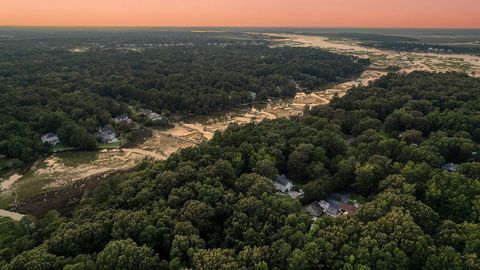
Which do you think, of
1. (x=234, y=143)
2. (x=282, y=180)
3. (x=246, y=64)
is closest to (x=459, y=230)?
(x=282, y=180)

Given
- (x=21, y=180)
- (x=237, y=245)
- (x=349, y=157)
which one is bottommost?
(x=21, y=180)

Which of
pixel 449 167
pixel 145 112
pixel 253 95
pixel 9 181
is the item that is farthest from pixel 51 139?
pixel 449 167

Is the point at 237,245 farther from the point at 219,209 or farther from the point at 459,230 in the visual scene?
the point at 459,230

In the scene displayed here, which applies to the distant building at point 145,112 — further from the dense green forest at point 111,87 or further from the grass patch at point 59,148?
the grass patch at point 59,148

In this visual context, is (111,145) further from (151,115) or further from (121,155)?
(151,115)

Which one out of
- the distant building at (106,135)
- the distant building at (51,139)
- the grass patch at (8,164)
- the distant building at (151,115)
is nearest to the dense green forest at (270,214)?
the grass patch at (8,164)

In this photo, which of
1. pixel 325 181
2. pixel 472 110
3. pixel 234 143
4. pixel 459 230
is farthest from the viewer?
pixel 472 110
